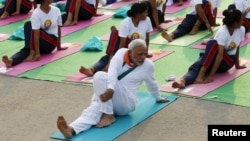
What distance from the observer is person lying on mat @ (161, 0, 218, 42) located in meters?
8.90

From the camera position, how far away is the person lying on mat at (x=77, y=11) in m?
9.97

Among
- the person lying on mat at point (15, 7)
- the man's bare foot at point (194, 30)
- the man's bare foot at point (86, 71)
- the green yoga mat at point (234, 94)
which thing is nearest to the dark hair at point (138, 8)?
the man's bare foot at point (86, 71)

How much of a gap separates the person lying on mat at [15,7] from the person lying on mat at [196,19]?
Result: 3193 mm

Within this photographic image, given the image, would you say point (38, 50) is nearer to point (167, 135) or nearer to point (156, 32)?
point (156, 32)

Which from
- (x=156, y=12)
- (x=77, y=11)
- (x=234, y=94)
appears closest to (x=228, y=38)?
(x=234, y=94)

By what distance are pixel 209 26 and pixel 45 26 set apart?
8.44 feet

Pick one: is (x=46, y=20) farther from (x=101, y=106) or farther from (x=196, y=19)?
(x=101, y=106)

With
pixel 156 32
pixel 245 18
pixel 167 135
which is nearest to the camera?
pixel 167 135

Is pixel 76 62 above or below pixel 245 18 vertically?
below

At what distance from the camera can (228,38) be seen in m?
6.93

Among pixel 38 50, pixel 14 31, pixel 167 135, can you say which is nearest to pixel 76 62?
pixel 38 50

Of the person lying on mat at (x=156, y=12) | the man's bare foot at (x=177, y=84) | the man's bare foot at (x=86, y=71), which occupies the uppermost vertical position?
the person lying on mat at (x=156, y=12)

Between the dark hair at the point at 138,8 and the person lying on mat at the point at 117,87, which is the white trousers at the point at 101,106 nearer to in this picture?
the person lying on mat at the point at 117,87

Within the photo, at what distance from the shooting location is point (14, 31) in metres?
9.70
